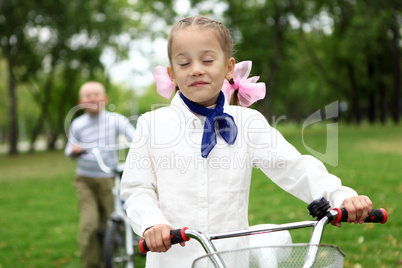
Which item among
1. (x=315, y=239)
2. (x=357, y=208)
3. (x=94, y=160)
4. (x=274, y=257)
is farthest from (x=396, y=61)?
(x=274, y=257)

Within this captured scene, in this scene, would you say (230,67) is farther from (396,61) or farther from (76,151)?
(396,61)

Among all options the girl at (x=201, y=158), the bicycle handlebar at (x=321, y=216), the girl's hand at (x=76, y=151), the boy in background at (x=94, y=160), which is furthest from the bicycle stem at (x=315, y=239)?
the boy in background at (x=94, y=160)

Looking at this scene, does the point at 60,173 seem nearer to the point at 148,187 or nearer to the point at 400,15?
the point at 148,187

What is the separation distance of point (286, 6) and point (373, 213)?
92.1 feet

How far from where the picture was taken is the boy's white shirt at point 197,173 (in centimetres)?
216

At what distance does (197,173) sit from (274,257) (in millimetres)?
839

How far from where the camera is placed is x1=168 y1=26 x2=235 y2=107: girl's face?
84.7 inches

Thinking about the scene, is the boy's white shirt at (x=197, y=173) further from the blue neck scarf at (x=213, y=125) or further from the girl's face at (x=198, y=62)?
the girl's face at (x=198, y=62)

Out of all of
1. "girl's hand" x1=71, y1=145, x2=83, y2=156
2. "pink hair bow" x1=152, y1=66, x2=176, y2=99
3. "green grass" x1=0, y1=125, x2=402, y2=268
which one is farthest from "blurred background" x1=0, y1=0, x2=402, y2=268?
"pink hair bow" x1=152, y1=66, x2=176, y2=99

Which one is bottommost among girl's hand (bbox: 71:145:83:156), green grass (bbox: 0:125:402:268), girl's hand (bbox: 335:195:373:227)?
green grass (bbox: 0:125:402:268)

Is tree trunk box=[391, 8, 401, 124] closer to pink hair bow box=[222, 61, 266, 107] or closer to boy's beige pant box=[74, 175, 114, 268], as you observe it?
boy's beige pant box=[74, 175, 114, 268]

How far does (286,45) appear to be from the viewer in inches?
1232

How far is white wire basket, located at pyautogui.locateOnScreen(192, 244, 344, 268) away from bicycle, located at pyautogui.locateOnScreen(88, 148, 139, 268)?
3349 millimetres

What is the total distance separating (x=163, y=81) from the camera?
2.55m
